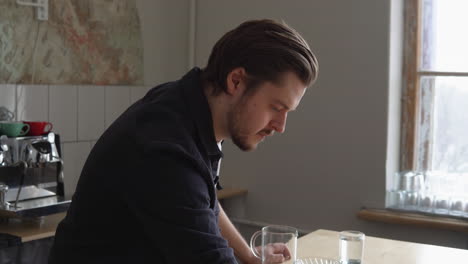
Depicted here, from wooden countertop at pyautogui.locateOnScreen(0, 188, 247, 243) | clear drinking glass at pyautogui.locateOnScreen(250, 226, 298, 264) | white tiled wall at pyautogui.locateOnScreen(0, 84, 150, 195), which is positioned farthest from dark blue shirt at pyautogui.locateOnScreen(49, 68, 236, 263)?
white tiled wall at pyautogui.locateOnScreen(0, 84, 150, 195)

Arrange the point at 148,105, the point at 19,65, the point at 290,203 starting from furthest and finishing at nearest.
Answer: the point at 290,203, the point at 19,65, the point at 148,105

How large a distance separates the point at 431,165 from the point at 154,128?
7.90 feet

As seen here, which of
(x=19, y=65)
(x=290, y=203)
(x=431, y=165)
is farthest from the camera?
(x=290, y=203)

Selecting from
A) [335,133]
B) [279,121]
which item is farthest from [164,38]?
[279,121]

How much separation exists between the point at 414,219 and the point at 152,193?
2.26 meters

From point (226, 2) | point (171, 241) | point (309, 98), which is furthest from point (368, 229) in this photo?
point (171, 241)

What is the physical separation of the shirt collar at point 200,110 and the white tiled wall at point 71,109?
69.6 inches

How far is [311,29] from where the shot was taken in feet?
11.4

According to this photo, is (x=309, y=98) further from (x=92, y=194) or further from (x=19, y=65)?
(x=92, y=194)

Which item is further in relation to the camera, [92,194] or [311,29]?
[311,29]

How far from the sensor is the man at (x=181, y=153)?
1.20 m

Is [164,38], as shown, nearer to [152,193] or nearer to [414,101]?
[414,101]

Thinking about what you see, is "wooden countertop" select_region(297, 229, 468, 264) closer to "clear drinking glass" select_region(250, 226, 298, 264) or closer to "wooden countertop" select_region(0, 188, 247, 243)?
"clear drinking glass" select_region(250, 226, 298, 264)

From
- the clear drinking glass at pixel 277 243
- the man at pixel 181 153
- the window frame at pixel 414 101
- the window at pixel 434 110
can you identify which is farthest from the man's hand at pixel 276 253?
the window frame at pixel 414 101
